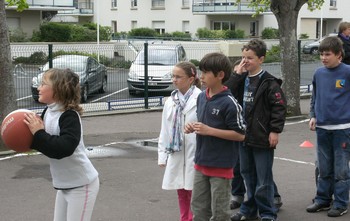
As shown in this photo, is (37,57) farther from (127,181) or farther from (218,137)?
(218,137)

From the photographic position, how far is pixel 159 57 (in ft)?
59.9

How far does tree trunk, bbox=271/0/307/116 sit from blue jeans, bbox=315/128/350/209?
27.2ft

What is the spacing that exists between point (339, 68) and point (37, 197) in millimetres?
4103

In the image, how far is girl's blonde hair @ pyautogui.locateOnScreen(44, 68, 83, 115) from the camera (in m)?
3.90

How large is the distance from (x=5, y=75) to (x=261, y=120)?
5.93m

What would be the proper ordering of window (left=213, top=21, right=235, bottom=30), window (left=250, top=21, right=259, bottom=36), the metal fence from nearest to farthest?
the metal fence
window (left=250, top=21, right=259, bottom=36)
window (left=213, top=21, right=235, bottom=30)

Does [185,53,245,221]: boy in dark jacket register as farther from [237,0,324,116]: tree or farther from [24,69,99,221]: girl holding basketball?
[237,0,324,116]: tree

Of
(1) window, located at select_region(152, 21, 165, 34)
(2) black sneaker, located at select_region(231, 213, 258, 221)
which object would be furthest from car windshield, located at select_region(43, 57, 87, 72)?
(1) window, located at select_region(152, 21, 165, 34)

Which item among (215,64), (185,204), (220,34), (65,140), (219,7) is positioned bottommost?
(185,204)

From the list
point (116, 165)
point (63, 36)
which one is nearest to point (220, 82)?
point (116, 165)

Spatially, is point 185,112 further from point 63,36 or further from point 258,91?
point 63,36

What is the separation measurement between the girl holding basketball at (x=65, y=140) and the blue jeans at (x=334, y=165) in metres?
3.04

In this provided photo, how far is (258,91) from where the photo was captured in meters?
5.49

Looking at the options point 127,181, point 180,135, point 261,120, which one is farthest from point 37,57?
point 261,120
